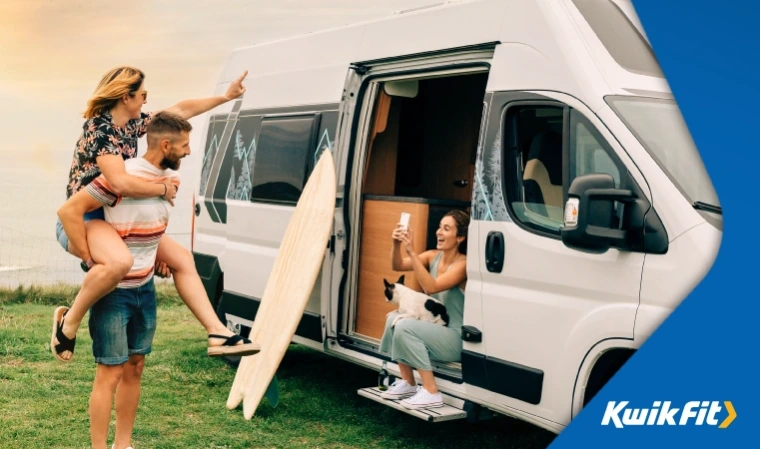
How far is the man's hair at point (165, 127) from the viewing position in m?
5.12

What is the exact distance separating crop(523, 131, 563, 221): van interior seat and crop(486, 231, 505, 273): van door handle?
0.80 ft

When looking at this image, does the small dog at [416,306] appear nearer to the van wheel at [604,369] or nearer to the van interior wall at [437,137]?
the van wheel at [604,369]

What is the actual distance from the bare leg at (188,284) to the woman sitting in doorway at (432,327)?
1108 mm

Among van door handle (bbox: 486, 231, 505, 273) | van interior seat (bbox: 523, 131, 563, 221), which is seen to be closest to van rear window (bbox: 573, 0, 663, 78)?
van interior seat (bbox: 523, 131, 563, 221)

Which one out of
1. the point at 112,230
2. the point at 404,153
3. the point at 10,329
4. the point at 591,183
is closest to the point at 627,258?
the point at 591,183

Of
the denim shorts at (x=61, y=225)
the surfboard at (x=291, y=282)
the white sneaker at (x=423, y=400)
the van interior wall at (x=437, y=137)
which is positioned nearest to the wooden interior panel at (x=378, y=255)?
the surfboard at (x=291, y=282)

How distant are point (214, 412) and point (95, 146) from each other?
2.61 metres

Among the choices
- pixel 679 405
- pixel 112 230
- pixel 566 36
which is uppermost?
pixel 566 36

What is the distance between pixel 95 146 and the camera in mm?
5125

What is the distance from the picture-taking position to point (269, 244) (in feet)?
24.3

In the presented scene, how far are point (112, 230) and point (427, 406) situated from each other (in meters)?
2.09

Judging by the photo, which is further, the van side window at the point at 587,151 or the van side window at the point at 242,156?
the van side window at the point at 242,156

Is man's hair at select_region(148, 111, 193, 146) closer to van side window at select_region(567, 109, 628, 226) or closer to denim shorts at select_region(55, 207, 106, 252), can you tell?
denim shorts at select_region(55, 207, 106, 252)

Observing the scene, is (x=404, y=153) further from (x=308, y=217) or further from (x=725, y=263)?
(x=725, y=263)
